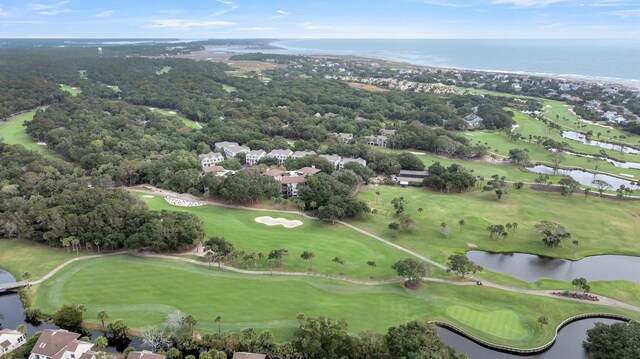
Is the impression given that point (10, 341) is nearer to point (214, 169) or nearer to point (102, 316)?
point (102, 316)

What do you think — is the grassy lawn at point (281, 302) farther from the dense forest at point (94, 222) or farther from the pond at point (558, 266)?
the pond at point (558, 266)

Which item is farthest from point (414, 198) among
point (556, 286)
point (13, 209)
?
point (13, 209)

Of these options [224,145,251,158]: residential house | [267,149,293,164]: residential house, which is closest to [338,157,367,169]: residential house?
[267,149,293,164]: residential house

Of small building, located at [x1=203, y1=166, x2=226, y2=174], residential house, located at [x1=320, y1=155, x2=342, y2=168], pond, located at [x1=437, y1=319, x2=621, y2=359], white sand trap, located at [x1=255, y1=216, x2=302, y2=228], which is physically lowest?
pond, located at [x1=437, y1=319, x2=621, y2=359]

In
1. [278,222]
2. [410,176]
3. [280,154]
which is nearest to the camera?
[278,222]

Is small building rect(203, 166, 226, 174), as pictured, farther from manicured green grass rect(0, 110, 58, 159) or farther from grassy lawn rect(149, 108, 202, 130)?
grassy lawn rect(149, 108, 202, 130)

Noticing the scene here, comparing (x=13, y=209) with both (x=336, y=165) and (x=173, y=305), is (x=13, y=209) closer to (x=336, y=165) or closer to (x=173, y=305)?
(x=173, y=305)

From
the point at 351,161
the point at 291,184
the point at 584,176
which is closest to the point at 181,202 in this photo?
the point at 291,184
